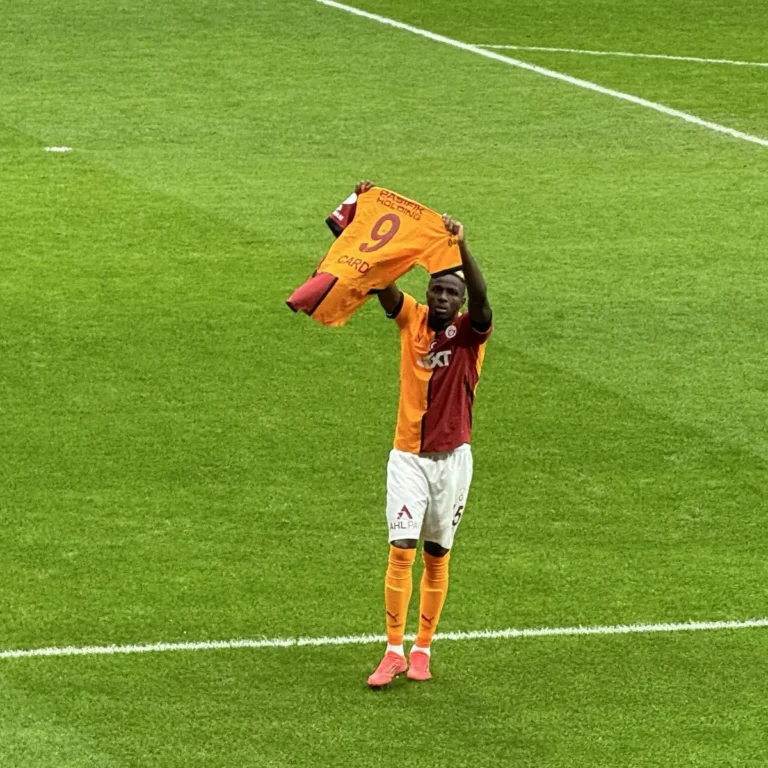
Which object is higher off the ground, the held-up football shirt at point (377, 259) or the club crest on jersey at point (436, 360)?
the held-up football shirt at point (377, 259)

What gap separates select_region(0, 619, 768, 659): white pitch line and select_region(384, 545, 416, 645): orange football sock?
53 cm

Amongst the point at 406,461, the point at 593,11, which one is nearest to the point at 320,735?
the point at 406,461

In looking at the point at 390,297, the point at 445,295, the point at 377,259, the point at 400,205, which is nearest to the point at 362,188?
the point at 400,205

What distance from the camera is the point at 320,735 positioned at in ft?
27.2

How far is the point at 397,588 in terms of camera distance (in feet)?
28.7

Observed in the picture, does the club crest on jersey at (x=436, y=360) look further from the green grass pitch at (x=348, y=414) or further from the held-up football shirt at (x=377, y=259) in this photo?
the green grass pitch at (x=348, y=414)

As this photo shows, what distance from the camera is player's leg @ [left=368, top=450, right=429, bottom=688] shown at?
28.5 feet

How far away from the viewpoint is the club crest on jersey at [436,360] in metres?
8.67

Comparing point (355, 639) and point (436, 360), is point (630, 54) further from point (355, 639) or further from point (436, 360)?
point (436, 360)

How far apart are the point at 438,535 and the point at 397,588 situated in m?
0.33

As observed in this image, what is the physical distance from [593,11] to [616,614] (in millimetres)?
21360

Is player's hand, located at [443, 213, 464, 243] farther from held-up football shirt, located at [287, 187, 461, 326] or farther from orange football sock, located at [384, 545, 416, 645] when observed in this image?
orange football sock, located at [384, 545, 416, 645]

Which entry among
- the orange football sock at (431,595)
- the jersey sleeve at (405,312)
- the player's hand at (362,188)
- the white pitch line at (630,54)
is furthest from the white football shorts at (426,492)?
the white pitch line at (630,54)

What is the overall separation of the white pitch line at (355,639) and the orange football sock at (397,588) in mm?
535
